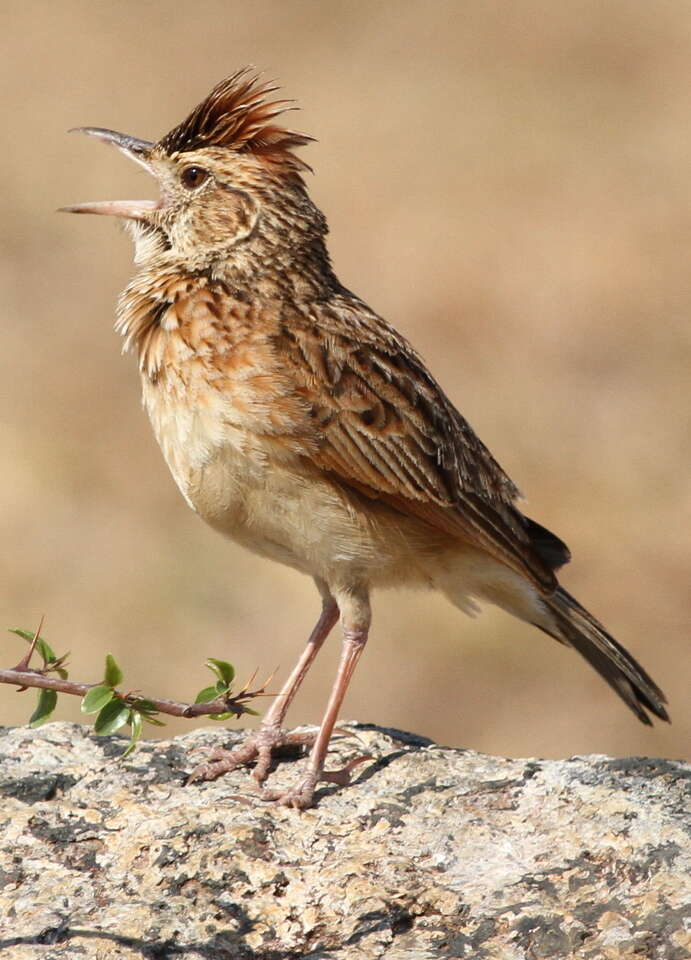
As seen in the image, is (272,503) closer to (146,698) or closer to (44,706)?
(146,698)

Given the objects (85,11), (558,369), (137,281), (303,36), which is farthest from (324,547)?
(85,11)

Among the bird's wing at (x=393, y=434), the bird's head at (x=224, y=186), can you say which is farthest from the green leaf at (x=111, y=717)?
the bird's head at (x=224, y=186)

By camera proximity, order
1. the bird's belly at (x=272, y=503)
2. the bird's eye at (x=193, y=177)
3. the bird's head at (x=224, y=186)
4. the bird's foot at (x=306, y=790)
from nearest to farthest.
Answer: the bird's foot at (x=306, y=790)
the bird's belly at (x=272, y=503)
the bird's head at (x=224, y=186)
the bird's eye at (x=193, y=177)

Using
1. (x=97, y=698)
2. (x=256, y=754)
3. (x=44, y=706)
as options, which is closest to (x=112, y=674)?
(x=97, y=698)

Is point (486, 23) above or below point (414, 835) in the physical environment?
above

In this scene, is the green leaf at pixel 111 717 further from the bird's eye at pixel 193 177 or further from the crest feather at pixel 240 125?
the crest feather at pixel 240 125

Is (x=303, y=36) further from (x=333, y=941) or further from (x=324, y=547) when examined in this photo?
(x=333, y=941)
